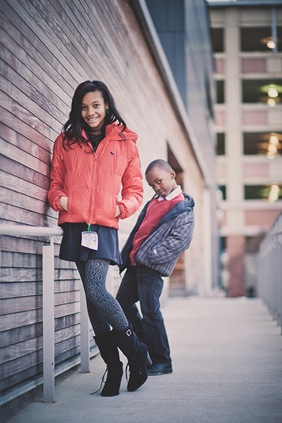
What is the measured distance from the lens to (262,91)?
3759 centimetres

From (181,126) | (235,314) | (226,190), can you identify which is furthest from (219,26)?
(235,314)

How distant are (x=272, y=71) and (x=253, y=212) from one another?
23.8ft

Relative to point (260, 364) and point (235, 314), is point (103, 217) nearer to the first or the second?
point (260, 364)

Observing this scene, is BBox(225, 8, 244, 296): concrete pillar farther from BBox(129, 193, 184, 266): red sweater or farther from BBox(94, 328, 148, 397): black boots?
BBox(94, 328, 148, 397): black boots

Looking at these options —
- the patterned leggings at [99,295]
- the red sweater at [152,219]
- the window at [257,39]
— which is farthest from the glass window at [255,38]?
the patterned leggings at [99,295]

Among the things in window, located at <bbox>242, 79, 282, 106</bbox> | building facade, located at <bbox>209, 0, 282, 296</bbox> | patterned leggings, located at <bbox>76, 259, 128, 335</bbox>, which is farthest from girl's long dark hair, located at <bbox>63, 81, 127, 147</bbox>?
window, located at <bbox>242, 79, 282, 106</bbox>

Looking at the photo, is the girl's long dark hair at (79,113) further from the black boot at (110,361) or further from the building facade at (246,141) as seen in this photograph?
the building facade at (246,141)

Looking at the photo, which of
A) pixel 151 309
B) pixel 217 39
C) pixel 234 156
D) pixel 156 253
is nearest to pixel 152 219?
pixel 156 253

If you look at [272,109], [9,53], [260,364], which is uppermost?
[272,109]

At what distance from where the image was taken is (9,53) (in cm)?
351

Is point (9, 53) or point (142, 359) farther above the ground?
point (9, 53)

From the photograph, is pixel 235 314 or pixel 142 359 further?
pixel 235 314

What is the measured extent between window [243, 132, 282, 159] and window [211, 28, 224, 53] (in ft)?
14.8

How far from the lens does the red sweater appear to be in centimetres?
445
